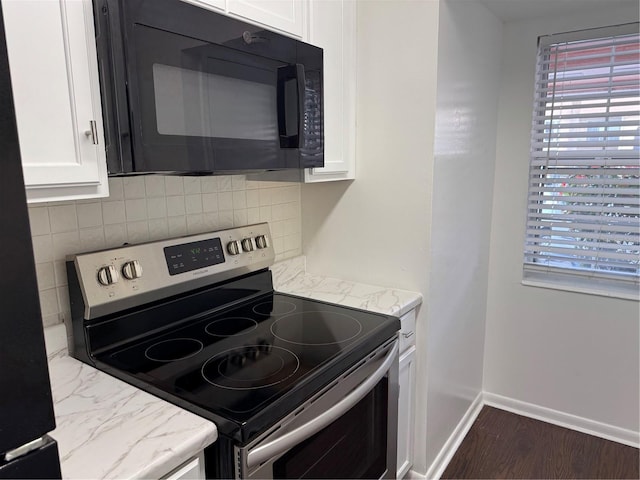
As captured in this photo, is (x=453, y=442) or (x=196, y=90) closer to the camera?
(x=196, y=90)

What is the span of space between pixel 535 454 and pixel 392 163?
1528 mm

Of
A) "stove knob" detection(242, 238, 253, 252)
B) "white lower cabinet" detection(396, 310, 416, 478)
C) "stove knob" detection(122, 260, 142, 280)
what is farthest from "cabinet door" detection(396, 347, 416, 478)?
"stove knob" detection(122, 260, 142, 280)

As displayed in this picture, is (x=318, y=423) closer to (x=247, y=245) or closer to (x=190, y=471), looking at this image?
(x=190, y=471)

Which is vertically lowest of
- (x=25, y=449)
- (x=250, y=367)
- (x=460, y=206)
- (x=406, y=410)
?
(x=406, y=410)

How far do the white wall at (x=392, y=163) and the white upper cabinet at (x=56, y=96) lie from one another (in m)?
1.08

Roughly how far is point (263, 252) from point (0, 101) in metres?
1.31

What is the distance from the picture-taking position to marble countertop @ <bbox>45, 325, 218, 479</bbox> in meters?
0.82

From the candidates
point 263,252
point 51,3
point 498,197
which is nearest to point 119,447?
point 51,3

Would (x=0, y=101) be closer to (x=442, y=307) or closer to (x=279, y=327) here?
(x=279, y=327)

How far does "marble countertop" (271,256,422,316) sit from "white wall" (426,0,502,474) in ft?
0.49

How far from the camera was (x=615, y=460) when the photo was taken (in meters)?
2.10

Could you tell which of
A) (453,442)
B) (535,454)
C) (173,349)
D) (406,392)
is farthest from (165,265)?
(535,454)

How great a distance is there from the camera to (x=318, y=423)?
3.84 ft

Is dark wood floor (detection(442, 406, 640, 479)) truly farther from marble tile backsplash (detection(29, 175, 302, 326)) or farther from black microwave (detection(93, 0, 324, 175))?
black microwave (detection(93, 0, 324, 175))
